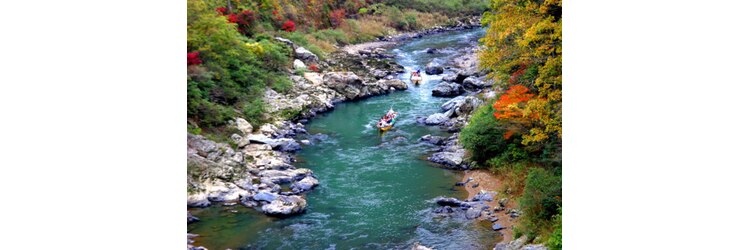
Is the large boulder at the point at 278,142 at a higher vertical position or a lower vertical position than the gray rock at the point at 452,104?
lower

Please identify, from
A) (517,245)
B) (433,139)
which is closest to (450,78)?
(433,139)

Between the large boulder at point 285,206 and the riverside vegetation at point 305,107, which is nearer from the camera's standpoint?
the riverside vegetation at point 305,107

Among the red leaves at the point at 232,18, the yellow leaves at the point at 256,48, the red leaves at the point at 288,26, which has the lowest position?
the yellow leaves at the point at 256,48

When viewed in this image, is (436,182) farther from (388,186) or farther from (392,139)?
(392,139)

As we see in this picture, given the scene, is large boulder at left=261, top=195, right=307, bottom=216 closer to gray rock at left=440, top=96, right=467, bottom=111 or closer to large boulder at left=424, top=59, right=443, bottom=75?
gray rock at left=440, top=96, right=467, bottom=111

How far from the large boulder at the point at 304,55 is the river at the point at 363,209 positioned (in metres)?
7.37

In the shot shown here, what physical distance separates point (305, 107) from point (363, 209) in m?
7.88

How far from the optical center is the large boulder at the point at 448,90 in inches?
752

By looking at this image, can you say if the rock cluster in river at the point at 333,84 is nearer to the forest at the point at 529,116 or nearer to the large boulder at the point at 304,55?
the large boulder at the point at 304,55

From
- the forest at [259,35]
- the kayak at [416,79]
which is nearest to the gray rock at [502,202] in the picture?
the forest at [259,35]

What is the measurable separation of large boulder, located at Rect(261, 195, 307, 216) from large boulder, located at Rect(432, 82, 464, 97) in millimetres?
9780

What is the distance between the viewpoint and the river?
8906mm

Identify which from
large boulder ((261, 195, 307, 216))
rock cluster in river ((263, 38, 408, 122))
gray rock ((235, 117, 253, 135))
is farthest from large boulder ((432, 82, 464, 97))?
large boulder ((261, 195, 307, 216))

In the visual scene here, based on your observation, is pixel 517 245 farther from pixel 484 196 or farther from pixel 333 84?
pixel 333 84
